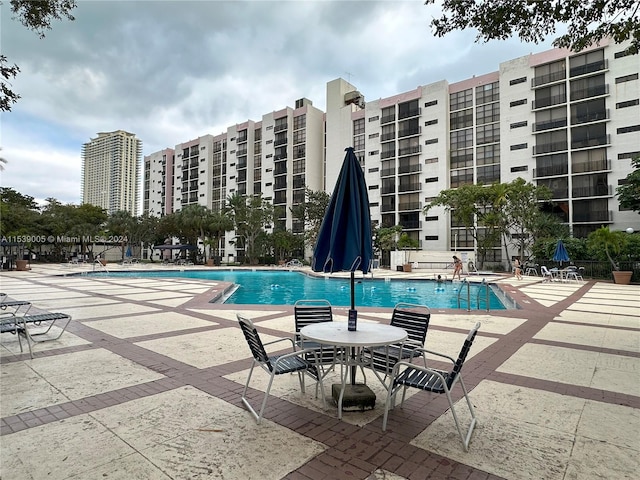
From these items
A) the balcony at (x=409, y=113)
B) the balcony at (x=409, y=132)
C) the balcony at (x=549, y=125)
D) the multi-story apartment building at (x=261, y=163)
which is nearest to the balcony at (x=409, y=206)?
the balcony at (x=409, y=132)

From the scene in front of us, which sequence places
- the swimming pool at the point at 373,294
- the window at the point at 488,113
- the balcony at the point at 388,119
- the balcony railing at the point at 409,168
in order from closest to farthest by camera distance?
the swimming pool at the point at 373,294
the window at the point at 488,113
the balcony railing at the point at 409,168
the balcony at the point at 388,119

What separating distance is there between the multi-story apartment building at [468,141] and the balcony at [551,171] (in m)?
0.10

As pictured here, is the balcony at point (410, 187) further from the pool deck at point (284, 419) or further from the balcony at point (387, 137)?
the pool deck at point (284, 419)

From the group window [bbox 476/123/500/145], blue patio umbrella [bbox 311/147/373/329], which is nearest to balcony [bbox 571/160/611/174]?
window [bbox 476/123/500/145]

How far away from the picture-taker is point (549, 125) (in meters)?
37.6

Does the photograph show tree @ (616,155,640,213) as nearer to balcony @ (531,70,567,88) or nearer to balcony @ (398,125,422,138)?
balcony @ (531,70,567,88)

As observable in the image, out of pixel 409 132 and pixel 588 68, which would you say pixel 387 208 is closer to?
pixel 409 132

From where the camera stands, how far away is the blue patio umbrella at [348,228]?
376 centimetres

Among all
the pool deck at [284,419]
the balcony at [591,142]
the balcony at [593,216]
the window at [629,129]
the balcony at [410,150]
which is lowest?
the pool deck at [284,419]

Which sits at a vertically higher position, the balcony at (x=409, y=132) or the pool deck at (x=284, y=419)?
the balcony at (x=409, y=132)

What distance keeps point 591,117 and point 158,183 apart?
76493 mm

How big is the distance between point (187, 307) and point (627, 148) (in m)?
40.7

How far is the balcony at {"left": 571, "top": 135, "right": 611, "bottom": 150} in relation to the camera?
1359 inches

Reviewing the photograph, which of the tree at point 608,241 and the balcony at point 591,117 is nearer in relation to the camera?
the tree at point 608,241
